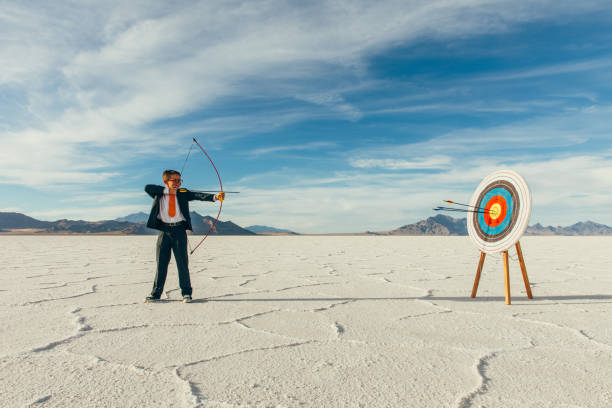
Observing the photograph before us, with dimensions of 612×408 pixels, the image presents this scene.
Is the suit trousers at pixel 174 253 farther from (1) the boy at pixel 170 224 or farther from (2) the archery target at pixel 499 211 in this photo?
(2) the archery target at pixel 499 211

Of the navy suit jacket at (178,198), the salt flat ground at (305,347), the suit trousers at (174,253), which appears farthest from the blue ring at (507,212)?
the suit trousers at (174,253)

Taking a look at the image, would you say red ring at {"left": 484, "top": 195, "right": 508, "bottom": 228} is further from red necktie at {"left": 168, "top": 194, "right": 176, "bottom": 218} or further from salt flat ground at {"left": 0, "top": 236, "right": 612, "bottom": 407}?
red necktie at {"left": 168, "top": 194, "right": 176, "bottom": 218}

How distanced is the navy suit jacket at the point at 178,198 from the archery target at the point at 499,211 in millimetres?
2908

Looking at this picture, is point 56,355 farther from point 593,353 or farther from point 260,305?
point 593,353

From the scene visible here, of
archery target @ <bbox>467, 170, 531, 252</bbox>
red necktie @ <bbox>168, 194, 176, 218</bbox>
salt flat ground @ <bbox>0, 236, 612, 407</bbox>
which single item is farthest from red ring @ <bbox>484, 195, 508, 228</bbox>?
red necktie @ <bbox>168, 194, 176, 218</bbox>

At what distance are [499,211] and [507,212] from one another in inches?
4.0

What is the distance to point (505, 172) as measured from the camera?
4.20m

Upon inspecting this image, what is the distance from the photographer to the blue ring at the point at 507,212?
13.3 ft

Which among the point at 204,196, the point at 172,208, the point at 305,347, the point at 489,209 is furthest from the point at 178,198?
the point at 489,209

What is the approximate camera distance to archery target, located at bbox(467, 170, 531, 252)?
3.87 metres

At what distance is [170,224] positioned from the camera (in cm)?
399

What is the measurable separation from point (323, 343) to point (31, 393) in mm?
1568

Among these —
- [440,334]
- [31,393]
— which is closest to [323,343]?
[440,334]

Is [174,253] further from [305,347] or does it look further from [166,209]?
[305,347]
